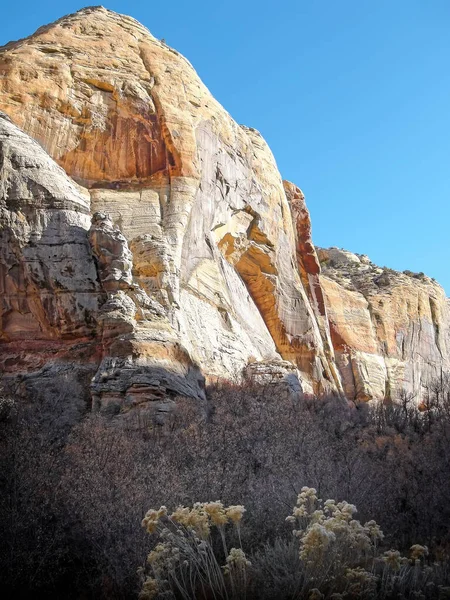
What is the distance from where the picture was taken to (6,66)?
3027cm

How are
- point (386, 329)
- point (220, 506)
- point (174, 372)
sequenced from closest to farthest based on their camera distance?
point (220, 506) < point (174, 372) < point (386, 329)

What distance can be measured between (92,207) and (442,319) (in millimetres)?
33257

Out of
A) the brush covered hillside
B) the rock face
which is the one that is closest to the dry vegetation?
the brush covered hillside

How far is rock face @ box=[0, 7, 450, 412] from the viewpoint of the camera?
22.5 meters

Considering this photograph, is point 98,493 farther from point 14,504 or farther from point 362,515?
point 362,515

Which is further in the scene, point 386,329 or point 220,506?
point 386,329

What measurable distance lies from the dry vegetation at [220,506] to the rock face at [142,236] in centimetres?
340

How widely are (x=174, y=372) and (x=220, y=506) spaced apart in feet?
42.1

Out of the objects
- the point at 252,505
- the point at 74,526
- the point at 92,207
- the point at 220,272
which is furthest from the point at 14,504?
the point at 220,272

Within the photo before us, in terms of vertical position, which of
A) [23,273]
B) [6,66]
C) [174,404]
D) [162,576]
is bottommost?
[162,576]

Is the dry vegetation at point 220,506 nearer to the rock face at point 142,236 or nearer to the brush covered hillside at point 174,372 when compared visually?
the brush covered hillside at point 174,372

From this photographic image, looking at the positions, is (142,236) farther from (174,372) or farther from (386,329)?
(386,329)

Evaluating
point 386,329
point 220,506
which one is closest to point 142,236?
point 220,506

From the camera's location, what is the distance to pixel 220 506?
8219 mm
